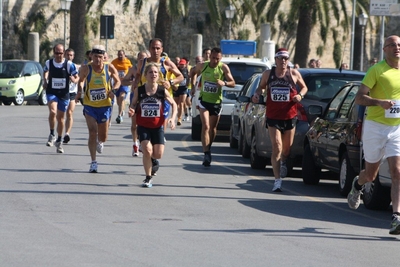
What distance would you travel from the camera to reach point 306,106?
15.3 metres

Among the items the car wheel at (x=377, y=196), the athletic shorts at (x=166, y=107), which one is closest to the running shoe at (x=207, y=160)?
the athletic shorts at (x=166, y=107)

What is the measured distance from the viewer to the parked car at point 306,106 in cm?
1526

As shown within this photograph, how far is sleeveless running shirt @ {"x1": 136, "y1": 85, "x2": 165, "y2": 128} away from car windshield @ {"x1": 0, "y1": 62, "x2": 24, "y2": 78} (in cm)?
2487

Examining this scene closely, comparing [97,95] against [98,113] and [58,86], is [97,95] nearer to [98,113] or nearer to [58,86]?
[98,113]

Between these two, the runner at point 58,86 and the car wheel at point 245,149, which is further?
the runner at point 58,86

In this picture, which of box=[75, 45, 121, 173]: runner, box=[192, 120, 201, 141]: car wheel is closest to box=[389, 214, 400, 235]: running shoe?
box=[75, 45, 121, 173]: runner

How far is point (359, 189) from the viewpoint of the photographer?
10.6 m

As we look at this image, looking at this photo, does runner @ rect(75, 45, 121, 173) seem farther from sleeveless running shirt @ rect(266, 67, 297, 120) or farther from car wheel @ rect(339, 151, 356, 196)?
car wheel @ rect(339, 151, 356, 196)

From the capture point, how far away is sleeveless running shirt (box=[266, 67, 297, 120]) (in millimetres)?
13539

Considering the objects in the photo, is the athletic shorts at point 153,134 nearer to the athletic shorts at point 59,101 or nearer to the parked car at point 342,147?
the parked car at point 342,147

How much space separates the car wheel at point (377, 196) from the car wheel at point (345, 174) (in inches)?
28.6

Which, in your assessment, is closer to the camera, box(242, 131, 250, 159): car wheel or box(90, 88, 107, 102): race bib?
box(90, 88, 107, 102): race bib

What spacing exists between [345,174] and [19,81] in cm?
2642

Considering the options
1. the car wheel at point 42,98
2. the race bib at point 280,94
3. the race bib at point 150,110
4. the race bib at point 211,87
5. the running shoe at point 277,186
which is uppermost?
the race bib at point 280,94
